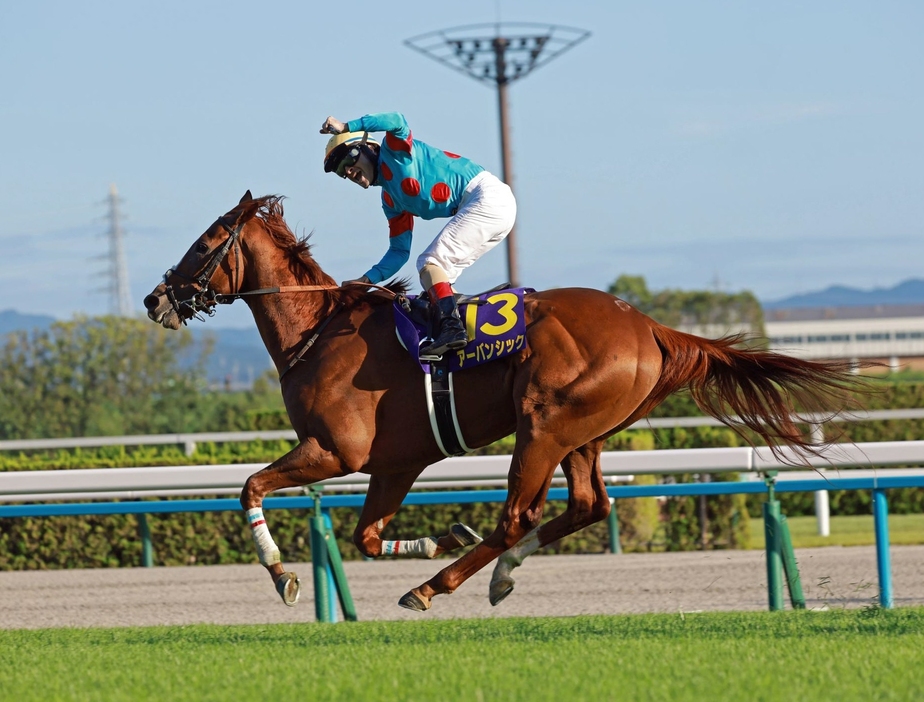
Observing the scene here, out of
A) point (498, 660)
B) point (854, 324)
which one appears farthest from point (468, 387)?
point (854, 324)

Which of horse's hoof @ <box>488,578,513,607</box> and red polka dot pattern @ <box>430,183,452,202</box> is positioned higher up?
red polka dot pattern @ <box>430,183,452,202</box>

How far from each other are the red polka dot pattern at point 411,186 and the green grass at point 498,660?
5.56 ft

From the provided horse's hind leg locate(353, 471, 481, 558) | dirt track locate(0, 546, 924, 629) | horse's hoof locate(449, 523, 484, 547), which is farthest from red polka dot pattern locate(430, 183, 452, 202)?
dirt track locate(0, 546, 924, 629)

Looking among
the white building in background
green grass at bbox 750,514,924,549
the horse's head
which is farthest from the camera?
the white building in background

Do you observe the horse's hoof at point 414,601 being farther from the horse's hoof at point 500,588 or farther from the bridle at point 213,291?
the bridle at point 213,291

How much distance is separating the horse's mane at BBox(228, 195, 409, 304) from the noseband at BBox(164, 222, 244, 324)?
11 cm

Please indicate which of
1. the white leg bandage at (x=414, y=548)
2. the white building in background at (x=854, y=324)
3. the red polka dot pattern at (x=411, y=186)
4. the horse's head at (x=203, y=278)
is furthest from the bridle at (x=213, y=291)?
the white building in background at (x=854, y=324)

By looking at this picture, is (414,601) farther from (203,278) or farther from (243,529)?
(243,529)

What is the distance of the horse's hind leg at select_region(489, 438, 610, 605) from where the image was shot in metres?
5.07

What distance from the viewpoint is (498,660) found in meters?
3.88

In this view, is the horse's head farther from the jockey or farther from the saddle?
the saddle

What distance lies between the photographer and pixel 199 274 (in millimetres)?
5383

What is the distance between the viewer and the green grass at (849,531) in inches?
375

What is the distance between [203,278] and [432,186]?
3.44 feet
